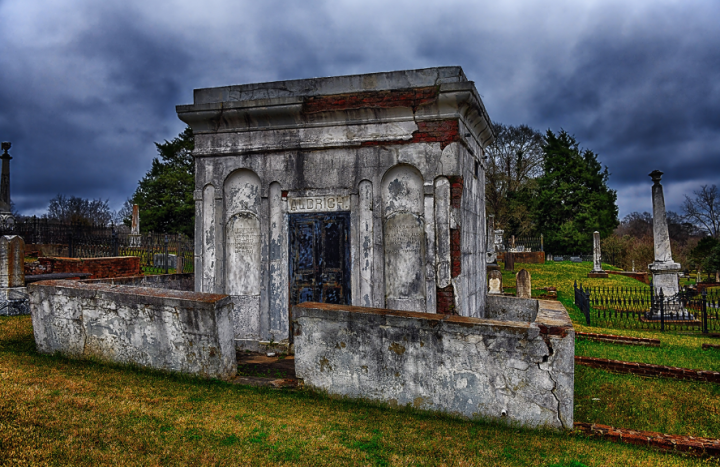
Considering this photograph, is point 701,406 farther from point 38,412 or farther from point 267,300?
point 38,412

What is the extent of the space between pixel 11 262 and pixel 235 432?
9.07 meters

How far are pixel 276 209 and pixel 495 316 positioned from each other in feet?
16.0

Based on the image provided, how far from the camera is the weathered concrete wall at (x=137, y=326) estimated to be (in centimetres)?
546

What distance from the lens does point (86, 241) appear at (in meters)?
16.9

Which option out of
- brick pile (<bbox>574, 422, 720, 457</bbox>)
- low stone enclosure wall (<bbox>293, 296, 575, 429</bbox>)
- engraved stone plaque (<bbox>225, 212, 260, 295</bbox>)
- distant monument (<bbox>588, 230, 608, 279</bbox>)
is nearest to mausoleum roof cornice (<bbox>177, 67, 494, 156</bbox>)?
engraved stone plaque (<bbox>225, 212, 260, 295</bbox>)

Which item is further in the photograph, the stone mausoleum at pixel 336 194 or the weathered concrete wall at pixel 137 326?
the stone mausoleum at pixel 336 194

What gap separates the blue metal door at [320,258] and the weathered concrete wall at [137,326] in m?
2.11

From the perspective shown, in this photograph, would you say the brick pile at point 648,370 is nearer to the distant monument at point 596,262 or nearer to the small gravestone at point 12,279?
the small gravestone at point 12,279

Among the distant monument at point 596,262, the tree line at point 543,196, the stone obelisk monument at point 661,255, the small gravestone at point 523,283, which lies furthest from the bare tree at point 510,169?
the small gravestone at point 523,283

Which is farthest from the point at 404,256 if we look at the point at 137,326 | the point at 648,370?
the point at 648,370

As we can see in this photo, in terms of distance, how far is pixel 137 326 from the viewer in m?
5.76

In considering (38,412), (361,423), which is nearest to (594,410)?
(361,423)

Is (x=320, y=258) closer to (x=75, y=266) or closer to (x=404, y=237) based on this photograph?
(x=404, y=237)

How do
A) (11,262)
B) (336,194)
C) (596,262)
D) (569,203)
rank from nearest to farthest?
(336,194) → (11,262) → (596,262) → (569,203)
